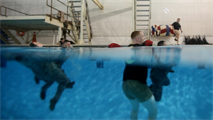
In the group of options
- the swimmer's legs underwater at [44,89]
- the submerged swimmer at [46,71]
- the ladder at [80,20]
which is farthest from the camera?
the ladder at [80,20]

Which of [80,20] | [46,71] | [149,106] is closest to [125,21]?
[80,20]

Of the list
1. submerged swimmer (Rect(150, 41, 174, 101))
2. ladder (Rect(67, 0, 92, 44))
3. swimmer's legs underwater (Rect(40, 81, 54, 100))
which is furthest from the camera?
ladder (Rect(67, 0, 92, 44))

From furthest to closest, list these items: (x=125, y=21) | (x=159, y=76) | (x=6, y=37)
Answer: (x=6, y=37)
(x=125, y=21)
(x=159, y=76)

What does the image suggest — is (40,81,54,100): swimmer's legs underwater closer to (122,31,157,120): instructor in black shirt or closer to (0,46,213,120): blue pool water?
(0,46,213,120): blue pool water

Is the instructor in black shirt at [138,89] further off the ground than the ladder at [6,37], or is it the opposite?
the ladder at [6,37]

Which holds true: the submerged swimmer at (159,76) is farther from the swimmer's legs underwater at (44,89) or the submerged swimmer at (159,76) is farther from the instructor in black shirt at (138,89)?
the swimmer's legs underwater at (44,89)

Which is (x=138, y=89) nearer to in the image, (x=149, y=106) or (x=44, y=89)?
(x=149, y=106)

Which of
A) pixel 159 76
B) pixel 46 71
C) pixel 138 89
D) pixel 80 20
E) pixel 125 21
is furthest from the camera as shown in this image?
pixel 125 21

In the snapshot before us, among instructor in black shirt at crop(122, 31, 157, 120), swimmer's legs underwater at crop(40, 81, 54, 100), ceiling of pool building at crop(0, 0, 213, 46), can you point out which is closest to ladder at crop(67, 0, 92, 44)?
ceiling of pool building at crop(0, 0, 213, 46)

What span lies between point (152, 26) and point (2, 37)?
27.1 ft

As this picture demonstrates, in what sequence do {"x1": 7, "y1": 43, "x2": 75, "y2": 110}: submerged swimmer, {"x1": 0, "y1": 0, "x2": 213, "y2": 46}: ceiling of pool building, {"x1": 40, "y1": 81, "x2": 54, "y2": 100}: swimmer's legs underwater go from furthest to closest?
1. {"x1": 0, "y1": 0, "x2": 213, "y2": 46}: ceiling of pool building
2. {"x1": 40, "y1": 81, "x2": 54, "y2": 100}: swimmer's legs underwater
3. {"x1": 7, "y1": 43, "x2": 75, "y2": 110}: submerged swimmer

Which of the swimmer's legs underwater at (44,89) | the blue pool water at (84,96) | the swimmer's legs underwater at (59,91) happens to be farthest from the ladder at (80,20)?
the swimmer's legs underwater at (44,89)

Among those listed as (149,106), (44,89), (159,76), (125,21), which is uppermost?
(125,21)

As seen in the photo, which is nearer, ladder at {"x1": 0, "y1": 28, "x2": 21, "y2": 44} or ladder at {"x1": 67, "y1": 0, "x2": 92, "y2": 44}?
ladder at {"x1": 67, "y1": 0, "x2": 92, "y2": 44}
